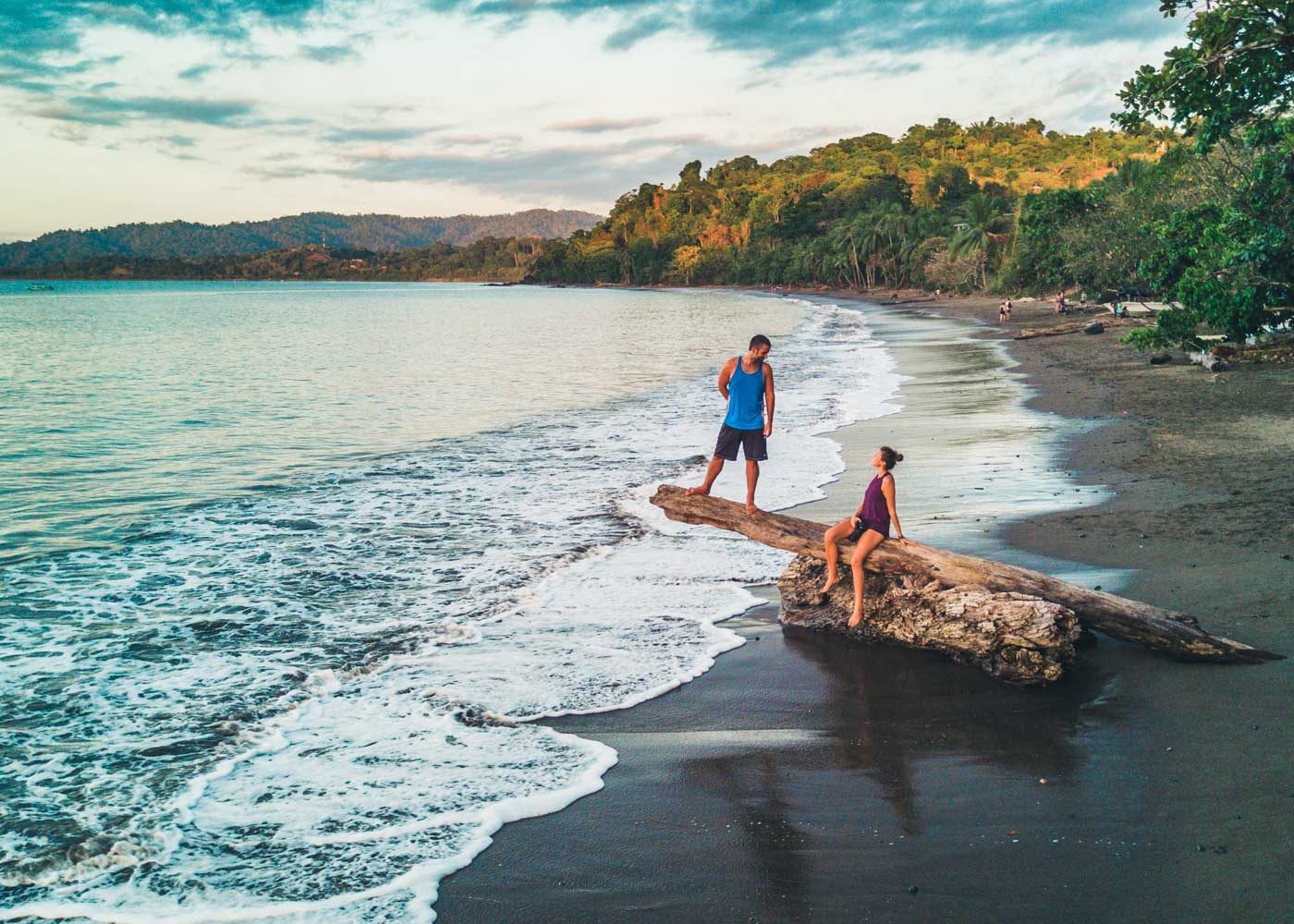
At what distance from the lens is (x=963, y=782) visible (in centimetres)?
482

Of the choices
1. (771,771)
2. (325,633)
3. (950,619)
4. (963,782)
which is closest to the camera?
(963,782)

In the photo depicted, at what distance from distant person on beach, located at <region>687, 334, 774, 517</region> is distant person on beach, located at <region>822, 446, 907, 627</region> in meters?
1.25

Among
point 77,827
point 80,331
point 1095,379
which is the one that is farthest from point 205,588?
point 80,331

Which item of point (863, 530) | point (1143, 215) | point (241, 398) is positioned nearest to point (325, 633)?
point (863, 530)

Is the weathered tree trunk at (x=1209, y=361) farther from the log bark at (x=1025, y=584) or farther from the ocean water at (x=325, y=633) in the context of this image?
the log bark at (x=1025, y=584)

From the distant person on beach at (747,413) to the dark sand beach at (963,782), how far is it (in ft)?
4.46

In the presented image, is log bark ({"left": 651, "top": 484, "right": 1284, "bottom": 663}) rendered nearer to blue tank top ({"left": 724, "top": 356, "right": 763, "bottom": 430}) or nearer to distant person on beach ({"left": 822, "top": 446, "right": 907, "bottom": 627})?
distant person on beach ({"left": 822, "top": 446, "right": 907, "bottom": 627})

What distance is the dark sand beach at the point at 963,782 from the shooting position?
12.9 feet

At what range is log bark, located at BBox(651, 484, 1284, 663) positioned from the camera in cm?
598

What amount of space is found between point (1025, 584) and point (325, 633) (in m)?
5.57

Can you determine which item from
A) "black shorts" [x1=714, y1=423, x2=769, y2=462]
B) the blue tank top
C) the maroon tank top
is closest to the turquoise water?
"black shorts" [x1=714, y1=423, x2=769, y2=462]

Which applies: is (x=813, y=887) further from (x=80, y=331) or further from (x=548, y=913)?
(x=80, y=331)

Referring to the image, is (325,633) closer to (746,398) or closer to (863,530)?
(746,398)

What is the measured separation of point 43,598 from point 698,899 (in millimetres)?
7880
